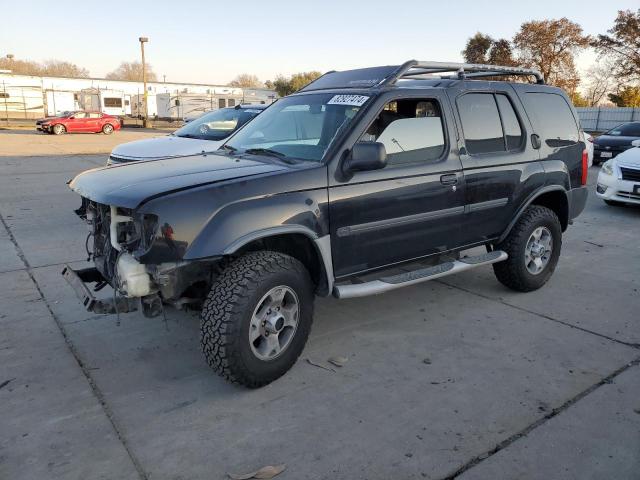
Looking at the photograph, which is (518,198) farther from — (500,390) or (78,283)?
(78,283)

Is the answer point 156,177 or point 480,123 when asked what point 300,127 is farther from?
point 480,123

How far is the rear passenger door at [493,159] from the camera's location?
438 centimetres

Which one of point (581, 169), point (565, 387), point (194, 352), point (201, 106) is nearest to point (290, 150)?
point (194, 352)

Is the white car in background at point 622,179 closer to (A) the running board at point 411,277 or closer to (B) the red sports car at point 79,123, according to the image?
(A) the running board at point 411,277

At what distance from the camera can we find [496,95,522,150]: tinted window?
186 inches

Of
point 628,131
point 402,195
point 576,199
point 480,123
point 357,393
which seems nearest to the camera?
point 357,393

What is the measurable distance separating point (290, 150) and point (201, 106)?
4037 cm

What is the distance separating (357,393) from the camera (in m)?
3.36

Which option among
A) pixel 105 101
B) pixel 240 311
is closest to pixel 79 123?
pixel 105 101

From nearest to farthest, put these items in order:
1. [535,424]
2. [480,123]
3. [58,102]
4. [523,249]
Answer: [535,424] → [480,123] → [523,249] → [58,102]

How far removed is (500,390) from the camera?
3402 millimetres

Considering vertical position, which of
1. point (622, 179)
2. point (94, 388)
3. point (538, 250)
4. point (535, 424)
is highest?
point (622, 179)

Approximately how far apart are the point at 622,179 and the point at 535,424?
24.2 ft

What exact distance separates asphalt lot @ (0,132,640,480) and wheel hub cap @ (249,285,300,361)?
259 millimetres
